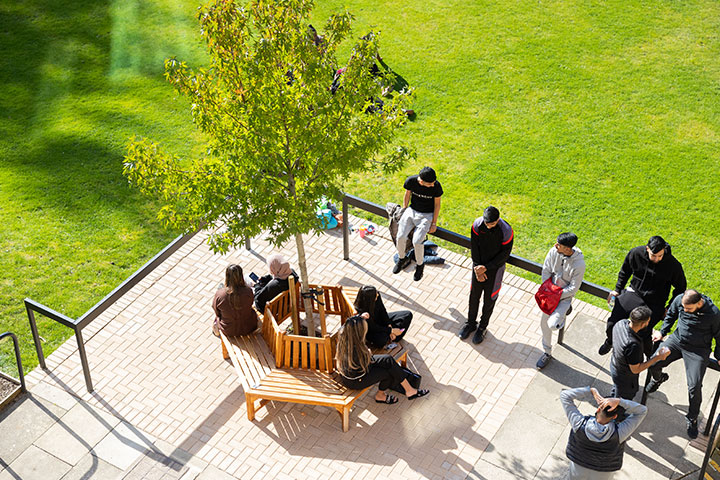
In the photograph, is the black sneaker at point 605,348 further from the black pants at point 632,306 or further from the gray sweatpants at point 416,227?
the gray sweatpants at point 416,227

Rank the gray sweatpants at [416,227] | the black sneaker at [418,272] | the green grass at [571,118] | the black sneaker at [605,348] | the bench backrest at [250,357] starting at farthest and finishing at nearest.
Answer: the green grass at [571,118] < the black sneaker at [418,272] < the gray sweatpants at [416,227] < the black sneaker at [605,348] < the bench backrest at [250,357]

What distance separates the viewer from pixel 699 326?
25.7 feet

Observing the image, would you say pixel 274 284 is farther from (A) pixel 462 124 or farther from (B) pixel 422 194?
(A) pixel 462 124

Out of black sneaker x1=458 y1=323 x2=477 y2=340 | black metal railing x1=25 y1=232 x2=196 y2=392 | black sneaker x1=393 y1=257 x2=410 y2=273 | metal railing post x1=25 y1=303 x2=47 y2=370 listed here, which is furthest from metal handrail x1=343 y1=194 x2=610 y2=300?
metal railing post x1=25 y1=303 x2=47 y2=370

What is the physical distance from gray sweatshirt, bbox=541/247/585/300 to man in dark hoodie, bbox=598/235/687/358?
18.3 inches

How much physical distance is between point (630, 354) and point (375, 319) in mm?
2810

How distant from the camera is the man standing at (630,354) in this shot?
7594 mm

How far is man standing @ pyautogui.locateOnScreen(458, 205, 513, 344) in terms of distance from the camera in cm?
880

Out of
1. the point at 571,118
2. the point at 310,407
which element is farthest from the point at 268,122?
the point at 571,118

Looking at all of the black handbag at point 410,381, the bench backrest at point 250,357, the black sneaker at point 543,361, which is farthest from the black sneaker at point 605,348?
the bench backrest at point 250,357

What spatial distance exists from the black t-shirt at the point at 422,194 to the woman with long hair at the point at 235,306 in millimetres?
2506

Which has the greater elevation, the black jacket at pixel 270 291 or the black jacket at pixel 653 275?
the black jacket at pixel 653 275

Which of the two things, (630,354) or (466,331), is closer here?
(630,354)

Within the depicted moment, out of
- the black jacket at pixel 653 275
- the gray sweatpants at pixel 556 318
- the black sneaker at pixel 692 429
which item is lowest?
the black sneaker at pixel 692 429
